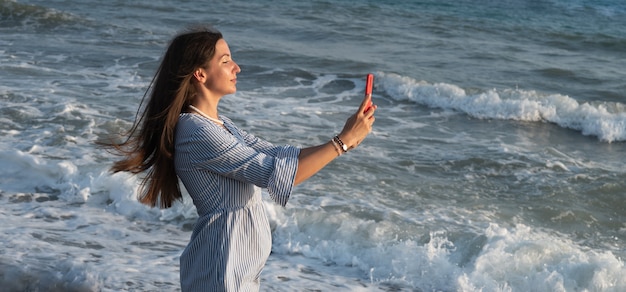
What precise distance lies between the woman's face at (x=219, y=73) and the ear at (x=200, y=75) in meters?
0.01

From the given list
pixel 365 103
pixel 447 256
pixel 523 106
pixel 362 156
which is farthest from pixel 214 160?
pixel 523 106

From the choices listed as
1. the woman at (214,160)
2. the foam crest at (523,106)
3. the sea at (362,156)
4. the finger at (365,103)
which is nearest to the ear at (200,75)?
the woman at (214,160)

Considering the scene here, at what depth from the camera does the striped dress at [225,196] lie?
9.16 ft

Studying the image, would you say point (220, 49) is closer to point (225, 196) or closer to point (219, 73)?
point (219, 73)

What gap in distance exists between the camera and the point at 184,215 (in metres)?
7.09

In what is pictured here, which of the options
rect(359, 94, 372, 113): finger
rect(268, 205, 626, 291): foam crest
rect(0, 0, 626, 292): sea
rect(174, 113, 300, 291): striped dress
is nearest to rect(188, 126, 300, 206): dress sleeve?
rect(174, 113, 300, 291): striped dress

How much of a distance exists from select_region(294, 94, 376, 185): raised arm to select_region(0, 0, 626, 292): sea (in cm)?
247

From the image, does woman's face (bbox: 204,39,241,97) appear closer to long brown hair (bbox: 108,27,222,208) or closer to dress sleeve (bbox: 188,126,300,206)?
long brown hair (bbox: 108,27,222,208)

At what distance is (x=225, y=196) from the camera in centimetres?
287

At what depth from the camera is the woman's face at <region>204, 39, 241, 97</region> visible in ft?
9.73

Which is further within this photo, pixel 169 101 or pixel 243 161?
pixel 169 101

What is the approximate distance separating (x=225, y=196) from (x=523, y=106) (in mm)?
9867

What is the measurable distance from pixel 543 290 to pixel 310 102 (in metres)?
6.18

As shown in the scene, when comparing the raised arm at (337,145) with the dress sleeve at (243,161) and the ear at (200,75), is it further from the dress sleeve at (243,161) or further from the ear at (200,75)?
the ear at (200,75)
